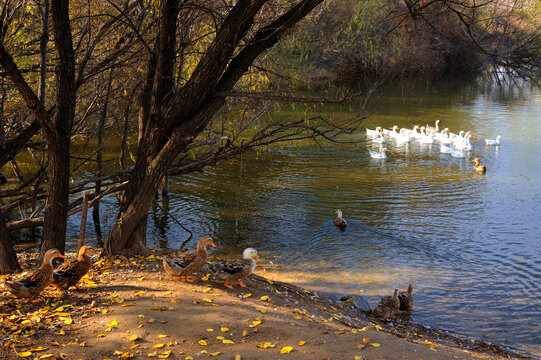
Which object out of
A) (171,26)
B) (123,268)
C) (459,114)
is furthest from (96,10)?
(459,114)

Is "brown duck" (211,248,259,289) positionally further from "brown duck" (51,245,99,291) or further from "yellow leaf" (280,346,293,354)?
"yellow leaf" (280,346,293,354)

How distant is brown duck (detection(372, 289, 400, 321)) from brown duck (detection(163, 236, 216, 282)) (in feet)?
11.5

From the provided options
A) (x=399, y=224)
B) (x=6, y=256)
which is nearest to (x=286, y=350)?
(x=6, y=256)

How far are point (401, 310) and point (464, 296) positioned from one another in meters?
1.75

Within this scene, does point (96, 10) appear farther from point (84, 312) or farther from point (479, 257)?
point (479, 257)

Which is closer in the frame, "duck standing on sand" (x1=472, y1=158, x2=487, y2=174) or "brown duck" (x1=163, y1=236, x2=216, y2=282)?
"brown duck" (x1=163, y1=236, x2=216, y2=282)

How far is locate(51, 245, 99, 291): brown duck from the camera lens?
701 cm

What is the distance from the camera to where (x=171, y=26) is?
7.70m

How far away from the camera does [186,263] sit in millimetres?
7898

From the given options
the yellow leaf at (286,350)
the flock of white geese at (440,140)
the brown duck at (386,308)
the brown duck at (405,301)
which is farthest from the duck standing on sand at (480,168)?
the yellow leaf at (286,350)

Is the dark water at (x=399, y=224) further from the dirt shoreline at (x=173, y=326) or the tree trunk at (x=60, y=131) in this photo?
the tree trunk at (x=60, y=131)

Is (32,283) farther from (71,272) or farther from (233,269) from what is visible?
(233,269)

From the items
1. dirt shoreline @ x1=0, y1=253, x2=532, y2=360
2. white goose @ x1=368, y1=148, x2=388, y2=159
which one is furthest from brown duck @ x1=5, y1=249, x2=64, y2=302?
white goose @ x1=368, y1=148, x2=388, y2=159

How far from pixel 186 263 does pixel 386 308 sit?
387cm
